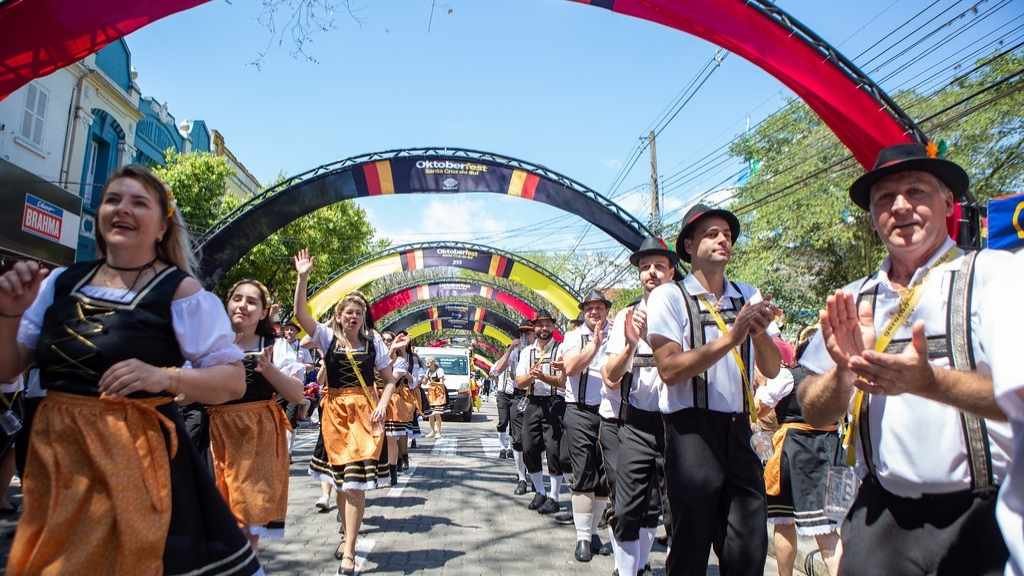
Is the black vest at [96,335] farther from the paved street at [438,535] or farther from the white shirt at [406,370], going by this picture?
the white shirt at [406,370]

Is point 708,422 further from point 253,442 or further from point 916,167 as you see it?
point 253,442

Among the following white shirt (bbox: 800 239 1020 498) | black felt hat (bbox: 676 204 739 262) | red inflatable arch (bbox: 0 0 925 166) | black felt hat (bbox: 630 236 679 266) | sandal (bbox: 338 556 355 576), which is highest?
red inflatable arch (bbox: 0 0 925 166)

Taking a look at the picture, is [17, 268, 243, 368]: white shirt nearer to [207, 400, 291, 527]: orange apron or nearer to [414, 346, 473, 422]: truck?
[207, 400, 291, 527]: orange apron

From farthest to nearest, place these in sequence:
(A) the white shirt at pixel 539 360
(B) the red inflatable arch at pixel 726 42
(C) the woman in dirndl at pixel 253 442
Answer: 1. (A) the white shirt at pixel 539 360
2. (B) the red inflatable arch at pixel 726 42
3. (C) the woman in dirndl at pixel 253 442

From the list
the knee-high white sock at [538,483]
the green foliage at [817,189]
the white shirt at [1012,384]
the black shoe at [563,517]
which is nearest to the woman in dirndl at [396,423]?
the knee-high white sock at [538,483]

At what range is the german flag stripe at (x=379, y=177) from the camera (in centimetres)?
1377

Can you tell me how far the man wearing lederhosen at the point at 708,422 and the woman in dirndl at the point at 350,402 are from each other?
2.83 m

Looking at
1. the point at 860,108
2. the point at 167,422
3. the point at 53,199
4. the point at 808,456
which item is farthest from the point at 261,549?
the point at 53,199

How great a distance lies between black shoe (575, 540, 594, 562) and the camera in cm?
596

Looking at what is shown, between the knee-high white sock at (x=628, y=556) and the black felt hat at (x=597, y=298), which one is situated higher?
the black felt hat at (x=597, y=298)

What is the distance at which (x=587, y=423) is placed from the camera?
22.4 feet

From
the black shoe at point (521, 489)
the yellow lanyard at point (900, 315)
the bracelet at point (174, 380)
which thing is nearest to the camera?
the yellow lanyard at point (900, 315)

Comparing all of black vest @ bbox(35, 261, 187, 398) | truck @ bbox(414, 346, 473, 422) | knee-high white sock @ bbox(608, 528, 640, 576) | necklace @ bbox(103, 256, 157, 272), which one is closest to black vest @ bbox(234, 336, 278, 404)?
necklace @ bbox(103, 256, 157, 272)

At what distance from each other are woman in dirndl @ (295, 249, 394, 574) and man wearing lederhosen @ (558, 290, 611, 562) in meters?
1.76
